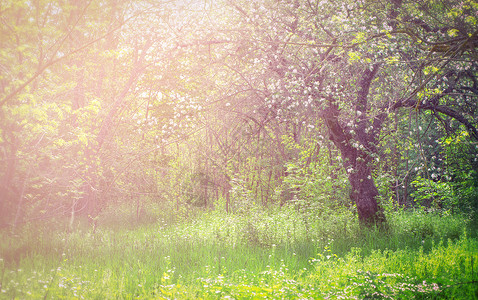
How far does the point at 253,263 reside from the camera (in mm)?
5809

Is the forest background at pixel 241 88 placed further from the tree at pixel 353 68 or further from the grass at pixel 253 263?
the grass at pixel 253 263

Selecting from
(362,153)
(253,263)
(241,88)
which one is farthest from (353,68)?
(253,263)

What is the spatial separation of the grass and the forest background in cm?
47

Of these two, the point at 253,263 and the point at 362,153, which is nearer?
the point at 253,263

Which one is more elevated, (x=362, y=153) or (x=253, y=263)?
(x=362, y=153)

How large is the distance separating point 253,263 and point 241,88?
495cm

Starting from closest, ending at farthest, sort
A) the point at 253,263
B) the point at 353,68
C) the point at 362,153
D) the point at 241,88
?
the point at 253,263
the point at 353,68
the point at 362,153
the point at 241,88

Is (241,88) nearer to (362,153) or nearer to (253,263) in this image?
(362,153)

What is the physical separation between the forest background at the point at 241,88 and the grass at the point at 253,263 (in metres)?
0.47

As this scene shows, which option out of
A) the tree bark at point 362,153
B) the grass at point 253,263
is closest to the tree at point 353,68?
the tree bark at point 362,153

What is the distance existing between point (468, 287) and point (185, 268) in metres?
4.02

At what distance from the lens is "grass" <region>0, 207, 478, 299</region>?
4004mm

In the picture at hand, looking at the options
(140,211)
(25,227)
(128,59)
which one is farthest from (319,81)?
(140,211)

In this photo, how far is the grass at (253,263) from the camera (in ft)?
13.1
